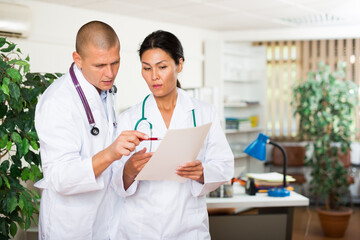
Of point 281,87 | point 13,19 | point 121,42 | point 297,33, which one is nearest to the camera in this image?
point 13,19

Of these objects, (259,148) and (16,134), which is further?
(259,148)

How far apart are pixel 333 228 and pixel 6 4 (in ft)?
13.8

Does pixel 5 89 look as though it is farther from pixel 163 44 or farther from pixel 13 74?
pixel 163 44

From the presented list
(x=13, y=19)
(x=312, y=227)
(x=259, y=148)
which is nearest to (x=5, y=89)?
(x=259, y=148)

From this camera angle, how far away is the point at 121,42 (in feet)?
17.2

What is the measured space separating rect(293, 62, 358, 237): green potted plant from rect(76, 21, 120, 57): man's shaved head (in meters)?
4.10

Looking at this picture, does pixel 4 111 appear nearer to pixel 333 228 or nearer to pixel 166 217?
pixel 166 217

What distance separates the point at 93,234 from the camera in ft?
5.75

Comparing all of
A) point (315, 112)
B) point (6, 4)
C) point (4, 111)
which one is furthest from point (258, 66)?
point (4, 111)

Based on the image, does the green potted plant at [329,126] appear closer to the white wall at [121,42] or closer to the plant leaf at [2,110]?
the white wall at [121,42]

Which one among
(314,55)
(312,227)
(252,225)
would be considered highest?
(314,55)

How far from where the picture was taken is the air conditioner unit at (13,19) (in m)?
4.06

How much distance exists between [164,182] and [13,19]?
2939mm

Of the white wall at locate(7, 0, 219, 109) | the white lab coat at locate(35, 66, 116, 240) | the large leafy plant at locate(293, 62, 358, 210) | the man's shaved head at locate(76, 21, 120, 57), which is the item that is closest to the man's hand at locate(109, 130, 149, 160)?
the white lab coat at locate(35, 66, 116, 240)
